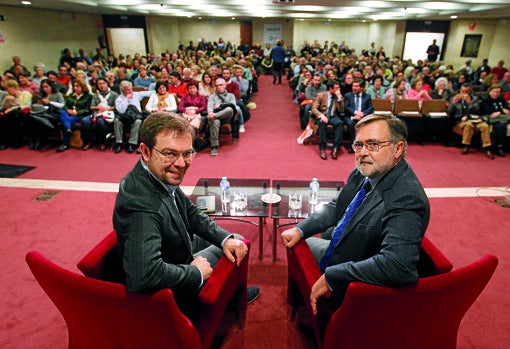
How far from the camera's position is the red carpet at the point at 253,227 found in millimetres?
2029

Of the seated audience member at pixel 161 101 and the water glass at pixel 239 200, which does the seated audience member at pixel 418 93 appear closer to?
the seated audience member at pixel 161 101

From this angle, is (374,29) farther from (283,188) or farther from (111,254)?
(111,254)

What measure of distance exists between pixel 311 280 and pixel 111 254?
103cm

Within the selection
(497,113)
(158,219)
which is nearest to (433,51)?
(497,113)

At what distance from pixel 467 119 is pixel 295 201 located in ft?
13.6

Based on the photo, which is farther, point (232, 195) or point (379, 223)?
point (232, 195)

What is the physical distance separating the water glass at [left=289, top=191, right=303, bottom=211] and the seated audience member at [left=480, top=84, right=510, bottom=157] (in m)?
4.10

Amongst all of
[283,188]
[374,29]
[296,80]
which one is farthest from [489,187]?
[374,29]

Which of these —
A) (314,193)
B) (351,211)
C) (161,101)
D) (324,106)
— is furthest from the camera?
(161,101)

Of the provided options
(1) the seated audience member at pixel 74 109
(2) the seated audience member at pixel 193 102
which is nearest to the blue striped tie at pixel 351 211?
(2) the seated audience member at pixel 193 102

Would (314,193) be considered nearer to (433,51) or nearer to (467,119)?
(467,119)

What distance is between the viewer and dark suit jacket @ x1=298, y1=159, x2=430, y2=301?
129 centimetres

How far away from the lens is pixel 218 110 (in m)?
5.38

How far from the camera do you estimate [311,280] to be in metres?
1.62
